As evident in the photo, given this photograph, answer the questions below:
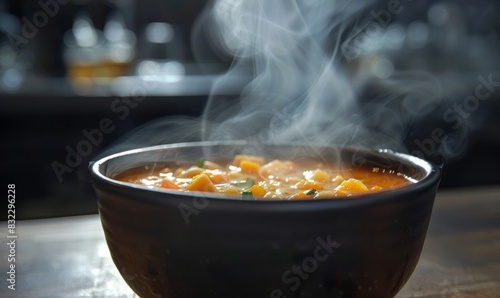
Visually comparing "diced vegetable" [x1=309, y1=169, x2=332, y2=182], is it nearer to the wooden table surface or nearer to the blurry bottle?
the wooden table surface

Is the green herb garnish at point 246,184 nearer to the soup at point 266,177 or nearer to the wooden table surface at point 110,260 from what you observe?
the soup at point 266,177

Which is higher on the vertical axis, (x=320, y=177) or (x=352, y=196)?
(x=352, y=196)

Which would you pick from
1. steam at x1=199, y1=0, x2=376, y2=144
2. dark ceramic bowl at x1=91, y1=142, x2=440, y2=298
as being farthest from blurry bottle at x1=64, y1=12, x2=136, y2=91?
dark ceramic bowl at x1=91, y1=142, x2=440, y2=298

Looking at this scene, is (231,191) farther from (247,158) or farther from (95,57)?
(95,57)

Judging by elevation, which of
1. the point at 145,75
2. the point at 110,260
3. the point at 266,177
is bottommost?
the point at 145,75

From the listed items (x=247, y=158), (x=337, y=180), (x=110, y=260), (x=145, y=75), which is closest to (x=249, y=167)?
(x=247, y=158)

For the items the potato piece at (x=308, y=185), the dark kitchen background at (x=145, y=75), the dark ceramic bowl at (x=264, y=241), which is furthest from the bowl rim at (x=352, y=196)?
the dark kitchen background at (x=145, y=75)
